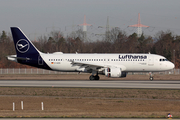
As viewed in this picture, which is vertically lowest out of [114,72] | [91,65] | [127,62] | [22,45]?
[114,72]

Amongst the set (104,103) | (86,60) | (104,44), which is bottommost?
(104,103)

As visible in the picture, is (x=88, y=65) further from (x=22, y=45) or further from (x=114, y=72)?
(x=22, y=45)

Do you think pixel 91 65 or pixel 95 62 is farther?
pixel 95 62

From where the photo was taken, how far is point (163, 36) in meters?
107

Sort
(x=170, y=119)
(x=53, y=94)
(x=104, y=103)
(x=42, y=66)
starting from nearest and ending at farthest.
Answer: (x=170, y=119) < (x=104, y=103) < (x=53, y=94) < (x=42, y=66)

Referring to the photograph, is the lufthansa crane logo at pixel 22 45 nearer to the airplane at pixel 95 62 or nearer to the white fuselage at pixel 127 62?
the airplane at pixel 95 62

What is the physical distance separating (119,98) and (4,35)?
12345cm

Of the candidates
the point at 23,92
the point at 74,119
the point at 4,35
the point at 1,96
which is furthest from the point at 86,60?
the point at 4,35

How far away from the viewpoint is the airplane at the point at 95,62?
44.4 m

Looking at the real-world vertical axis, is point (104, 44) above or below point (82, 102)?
above

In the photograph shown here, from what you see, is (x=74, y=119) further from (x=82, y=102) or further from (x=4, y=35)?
(x=4, y=35)

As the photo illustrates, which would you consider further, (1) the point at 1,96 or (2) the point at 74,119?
(1) the point at 1,96

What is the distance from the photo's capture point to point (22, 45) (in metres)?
46.8

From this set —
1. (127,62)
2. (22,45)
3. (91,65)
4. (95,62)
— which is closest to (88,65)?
(91,65)
